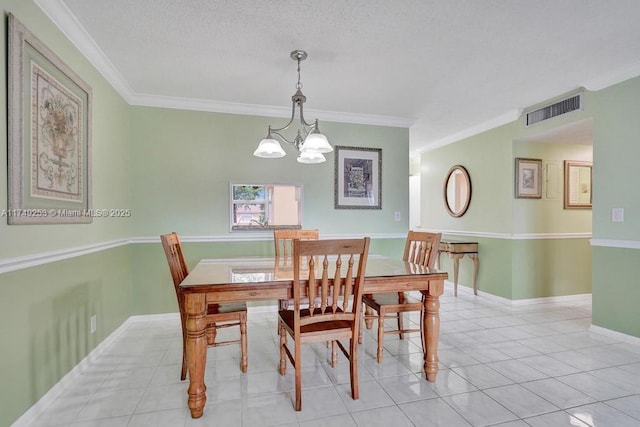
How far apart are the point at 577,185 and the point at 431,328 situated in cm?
349

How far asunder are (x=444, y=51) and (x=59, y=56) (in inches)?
102

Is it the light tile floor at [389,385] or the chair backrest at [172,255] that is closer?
the light tile floor at [389,385]

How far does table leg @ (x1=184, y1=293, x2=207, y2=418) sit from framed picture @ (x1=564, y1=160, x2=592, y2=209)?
4.50 m

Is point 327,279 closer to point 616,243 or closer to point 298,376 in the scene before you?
point 298,376

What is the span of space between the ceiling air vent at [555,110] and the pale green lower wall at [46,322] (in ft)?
14.7

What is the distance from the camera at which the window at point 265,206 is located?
11.5 feet

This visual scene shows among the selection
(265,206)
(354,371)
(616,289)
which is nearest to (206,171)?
(265,206)

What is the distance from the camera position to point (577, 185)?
4.11 metres

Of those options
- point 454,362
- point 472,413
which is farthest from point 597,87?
point 472,413

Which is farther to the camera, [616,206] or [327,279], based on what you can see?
[616,206]

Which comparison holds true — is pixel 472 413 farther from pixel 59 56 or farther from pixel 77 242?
pixel 59 56

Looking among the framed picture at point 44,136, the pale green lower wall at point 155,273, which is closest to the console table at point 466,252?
the pale green lower wall at point 155,273

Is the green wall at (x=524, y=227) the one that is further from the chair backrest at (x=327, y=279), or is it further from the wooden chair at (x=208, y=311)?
the wooden chair at (x=208, y=311)

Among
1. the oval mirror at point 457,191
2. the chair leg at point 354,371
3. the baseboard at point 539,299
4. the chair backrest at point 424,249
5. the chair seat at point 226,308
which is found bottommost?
the baseboard at point 539,299
